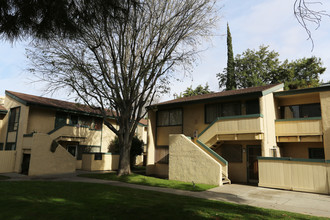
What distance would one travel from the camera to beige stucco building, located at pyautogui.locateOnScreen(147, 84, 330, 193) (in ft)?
43.9

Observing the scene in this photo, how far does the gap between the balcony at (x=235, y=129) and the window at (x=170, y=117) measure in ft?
12.6

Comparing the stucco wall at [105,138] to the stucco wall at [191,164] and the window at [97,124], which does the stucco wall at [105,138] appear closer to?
the window at [97,124]

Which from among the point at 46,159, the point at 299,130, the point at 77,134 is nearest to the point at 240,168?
the point at 299,130

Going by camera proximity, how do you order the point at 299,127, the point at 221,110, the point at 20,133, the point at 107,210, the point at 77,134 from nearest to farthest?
1. the point at 107,210
2. the point at 299,127
3. the point at 221,110
4. the point at 20,133
5. the point at 77,134

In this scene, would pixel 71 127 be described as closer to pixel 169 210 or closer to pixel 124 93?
pixel 124 93

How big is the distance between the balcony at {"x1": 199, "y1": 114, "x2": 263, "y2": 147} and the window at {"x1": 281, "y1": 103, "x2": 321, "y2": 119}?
517 centimetres

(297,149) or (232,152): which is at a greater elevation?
(297,149)

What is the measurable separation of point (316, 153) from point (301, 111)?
141 inches

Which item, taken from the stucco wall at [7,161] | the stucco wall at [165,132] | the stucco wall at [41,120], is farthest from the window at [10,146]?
the stucco wall at [165,132]

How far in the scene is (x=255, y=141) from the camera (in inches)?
664

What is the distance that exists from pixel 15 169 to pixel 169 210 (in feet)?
59.1

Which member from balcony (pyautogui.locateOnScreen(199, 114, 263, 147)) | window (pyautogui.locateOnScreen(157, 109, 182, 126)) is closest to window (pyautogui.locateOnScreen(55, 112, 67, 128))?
window (pyautogui.locateOnScreen(157, 109, 182, 126))

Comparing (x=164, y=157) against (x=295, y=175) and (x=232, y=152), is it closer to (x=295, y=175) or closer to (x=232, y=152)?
(x=232, y=152)

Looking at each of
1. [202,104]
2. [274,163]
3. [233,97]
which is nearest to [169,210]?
[274,163]
